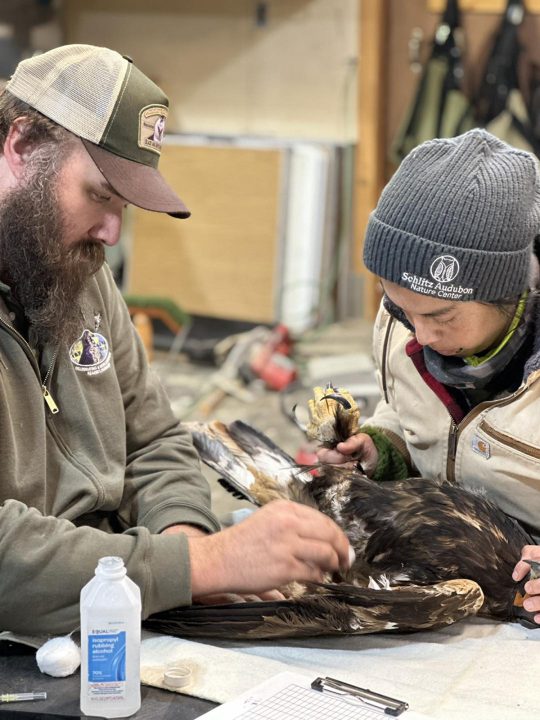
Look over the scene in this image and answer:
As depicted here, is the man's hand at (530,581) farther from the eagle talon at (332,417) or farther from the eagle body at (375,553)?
the eagle talon at (332,417)

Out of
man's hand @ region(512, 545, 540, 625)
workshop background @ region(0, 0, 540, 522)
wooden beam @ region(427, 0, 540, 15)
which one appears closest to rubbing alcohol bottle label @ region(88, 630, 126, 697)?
man's hand @ region(512, 545, 540, 625)

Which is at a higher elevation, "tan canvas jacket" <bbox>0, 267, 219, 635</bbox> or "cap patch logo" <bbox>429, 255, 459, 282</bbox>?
"cap patch logo" <bbox>429, 255, 459, 282</bbox>

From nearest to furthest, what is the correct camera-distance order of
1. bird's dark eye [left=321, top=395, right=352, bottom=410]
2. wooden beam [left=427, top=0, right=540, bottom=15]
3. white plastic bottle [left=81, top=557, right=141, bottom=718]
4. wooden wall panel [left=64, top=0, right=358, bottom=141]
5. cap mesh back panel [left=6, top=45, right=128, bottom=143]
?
white plastic bottle [left=81, top=557, right=141, bottom=718], cap mesh back panel [left=6, top=45, right=128, bottom=143], bird's dark eye [left=321, top=395, right=352, bottom=410], wooden beam [left=427, top=0, right=540, bottom=15], wooden wall panel [left=64, top=0, right=358, bottom=141]

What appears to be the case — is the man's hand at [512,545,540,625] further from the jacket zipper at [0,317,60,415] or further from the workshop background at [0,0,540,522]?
the workshop background at [0,0,540,522]

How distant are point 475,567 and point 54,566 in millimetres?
749

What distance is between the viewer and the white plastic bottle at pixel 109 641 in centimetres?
150

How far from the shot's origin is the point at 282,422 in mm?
4371

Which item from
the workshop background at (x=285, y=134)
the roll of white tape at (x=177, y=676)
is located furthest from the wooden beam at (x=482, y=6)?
the roll of white tape at (x=177, y=676)

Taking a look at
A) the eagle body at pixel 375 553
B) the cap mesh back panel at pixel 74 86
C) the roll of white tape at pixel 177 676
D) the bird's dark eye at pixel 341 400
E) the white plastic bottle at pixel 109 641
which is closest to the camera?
the white plastic bottle at pixel 109 641

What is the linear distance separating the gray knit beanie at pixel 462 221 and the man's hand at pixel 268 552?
0.48 meters

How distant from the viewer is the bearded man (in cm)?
168

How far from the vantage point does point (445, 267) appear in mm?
1843

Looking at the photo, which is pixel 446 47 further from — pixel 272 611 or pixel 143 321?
pixel 272 611

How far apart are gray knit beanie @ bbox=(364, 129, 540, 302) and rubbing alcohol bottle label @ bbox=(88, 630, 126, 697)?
2.66 ft
